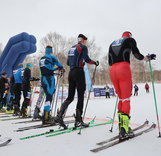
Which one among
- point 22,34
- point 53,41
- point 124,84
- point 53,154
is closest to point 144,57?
point 124,84

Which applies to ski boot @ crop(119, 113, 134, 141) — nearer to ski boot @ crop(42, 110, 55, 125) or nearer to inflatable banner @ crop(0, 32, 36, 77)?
ski boot @ crop(42, 110, 55, 125)

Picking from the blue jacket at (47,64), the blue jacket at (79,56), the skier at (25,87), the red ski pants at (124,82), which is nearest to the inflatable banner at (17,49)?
the skier at (25,87)

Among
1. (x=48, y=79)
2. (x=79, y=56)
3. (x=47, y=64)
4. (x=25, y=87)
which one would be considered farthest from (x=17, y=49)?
(x=79, y=56)

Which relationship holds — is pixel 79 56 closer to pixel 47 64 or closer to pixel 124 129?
A: pixel 47 64

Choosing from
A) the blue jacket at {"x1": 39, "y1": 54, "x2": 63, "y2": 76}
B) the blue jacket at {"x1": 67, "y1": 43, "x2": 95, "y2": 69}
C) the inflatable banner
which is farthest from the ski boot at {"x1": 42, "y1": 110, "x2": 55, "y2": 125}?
the inflatable banner

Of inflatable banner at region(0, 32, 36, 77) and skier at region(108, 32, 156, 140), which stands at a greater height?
inflatable banner at region(0, 32, 36, 77)

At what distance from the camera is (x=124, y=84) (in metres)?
2.81

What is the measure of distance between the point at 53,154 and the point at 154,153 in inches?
50.6

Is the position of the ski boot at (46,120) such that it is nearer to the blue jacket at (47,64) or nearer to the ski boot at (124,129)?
the blue jacket at (47,64)

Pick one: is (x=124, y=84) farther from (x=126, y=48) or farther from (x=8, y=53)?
(x=8, y=53)

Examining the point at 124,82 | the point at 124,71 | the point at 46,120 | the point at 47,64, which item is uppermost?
the point at 47,64

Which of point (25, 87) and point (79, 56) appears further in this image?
point (25, 87)

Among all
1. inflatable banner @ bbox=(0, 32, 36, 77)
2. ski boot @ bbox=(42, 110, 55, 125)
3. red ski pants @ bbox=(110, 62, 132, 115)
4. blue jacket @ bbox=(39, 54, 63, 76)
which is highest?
inflatable banner @ bbox=(0, 32, 36, 77)

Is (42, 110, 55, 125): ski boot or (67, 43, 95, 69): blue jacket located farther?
(42, 110, 55, 125): ski boot
